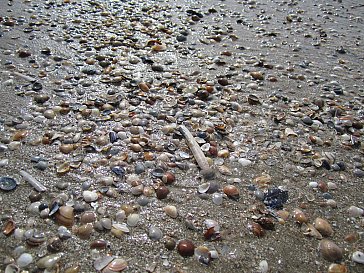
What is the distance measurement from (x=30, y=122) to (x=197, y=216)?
1928mm

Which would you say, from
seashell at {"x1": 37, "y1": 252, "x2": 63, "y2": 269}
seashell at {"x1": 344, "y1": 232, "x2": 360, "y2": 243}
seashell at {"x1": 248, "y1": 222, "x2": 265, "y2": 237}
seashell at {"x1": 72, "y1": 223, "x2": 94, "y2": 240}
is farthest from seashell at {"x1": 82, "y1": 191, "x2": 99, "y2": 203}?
seashell at {"x1": 344, "y1": 232, "x2": 360, "y2": 243}

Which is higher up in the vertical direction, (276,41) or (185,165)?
(276,41)

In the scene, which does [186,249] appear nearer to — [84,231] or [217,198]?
[217,198]

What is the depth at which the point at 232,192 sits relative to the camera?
271cm

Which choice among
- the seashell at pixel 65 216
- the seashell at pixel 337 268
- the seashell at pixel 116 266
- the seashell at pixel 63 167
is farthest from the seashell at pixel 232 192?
the seashell at pixel 63 167

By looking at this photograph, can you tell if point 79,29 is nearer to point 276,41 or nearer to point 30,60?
point 30,60

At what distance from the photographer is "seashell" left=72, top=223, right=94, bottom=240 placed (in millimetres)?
2291

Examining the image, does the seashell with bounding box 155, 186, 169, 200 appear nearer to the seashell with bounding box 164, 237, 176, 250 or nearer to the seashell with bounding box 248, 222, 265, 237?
the seashell with bounding box 164, 237, 176, 250

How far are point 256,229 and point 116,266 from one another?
1021 millimetres

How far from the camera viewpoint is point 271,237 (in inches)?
94.7

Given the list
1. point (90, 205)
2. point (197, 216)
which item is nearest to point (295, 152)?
point (197, 216)

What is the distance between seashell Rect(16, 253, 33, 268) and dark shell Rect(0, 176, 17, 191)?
0.65 m

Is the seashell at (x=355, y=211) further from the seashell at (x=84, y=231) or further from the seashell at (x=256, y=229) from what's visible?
the seashell at (x=84, y=231)

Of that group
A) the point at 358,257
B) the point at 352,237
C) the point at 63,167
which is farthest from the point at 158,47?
the point at 358,257
